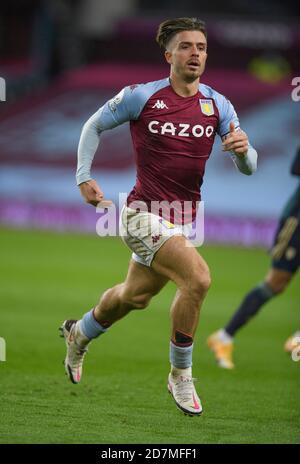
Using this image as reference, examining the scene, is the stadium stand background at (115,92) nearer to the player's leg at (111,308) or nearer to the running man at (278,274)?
the running man at (278,274)

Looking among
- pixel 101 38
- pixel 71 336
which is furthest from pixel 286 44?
pixel 71 336

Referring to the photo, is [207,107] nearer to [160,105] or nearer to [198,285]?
[160,105]

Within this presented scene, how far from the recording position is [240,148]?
262 inches

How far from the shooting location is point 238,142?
21.8 ft

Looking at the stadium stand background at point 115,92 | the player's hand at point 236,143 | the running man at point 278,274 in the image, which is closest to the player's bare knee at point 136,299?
the player's hand at point 236,143

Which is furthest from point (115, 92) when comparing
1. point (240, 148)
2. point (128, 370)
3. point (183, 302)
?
point (183, 302)

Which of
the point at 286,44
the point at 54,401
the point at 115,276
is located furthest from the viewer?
the point at 286,44

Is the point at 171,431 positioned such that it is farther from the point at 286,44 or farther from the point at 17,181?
the point at 286,44

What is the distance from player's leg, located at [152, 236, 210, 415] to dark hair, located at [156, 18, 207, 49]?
4.37 feet

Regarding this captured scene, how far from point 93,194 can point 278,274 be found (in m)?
3.08

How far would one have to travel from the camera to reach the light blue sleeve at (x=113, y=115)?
6.93m

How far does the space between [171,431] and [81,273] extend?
8.37 meters

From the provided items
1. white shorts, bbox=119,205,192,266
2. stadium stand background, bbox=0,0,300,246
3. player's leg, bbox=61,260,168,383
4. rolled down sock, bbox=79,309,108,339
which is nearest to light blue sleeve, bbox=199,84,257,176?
white shorts, bbox=119,205,192,266

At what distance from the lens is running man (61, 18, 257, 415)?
267 inches
